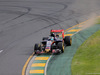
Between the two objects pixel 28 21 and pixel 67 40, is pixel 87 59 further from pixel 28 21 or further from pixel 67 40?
pixel 28 21

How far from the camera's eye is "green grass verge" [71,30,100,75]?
1741 centimetres

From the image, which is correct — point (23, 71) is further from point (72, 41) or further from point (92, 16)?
point (92, 16)

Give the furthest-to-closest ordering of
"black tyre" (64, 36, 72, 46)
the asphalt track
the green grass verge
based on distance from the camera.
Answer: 1. "black tyre" (64, 36, 72, 46)
2. the asphalt track
3. the green grass verge

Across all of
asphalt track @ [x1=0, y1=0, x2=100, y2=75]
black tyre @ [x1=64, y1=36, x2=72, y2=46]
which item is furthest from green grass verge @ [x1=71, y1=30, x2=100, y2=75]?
asphalt track @ [x1=0, y1=0, x2=100, y2=75]

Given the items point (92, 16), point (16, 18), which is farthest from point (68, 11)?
point (16, 18)

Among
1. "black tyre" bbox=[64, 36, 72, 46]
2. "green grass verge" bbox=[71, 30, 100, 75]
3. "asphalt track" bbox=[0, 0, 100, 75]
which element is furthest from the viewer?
"black tyre" bbox=[64, 36, 72, 46]

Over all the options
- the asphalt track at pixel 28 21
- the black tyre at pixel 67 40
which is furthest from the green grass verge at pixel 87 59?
the asphalt track at pixel 28 21

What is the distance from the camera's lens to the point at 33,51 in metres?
22.3

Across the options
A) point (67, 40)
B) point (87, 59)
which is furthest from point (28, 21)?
point (87, 59)

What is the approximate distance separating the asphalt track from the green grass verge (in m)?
4.15

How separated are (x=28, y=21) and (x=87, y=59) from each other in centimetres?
1462

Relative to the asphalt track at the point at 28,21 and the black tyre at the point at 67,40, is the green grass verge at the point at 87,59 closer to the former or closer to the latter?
the black tyre at the point at 67,40

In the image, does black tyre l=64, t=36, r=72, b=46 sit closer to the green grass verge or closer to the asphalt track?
the green grass verge

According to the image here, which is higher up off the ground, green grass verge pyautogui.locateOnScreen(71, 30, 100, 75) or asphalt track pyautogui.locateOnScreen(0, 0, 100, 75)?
asphalt track pyautogui.locateOnScreen(0, 0, 100, 75)
